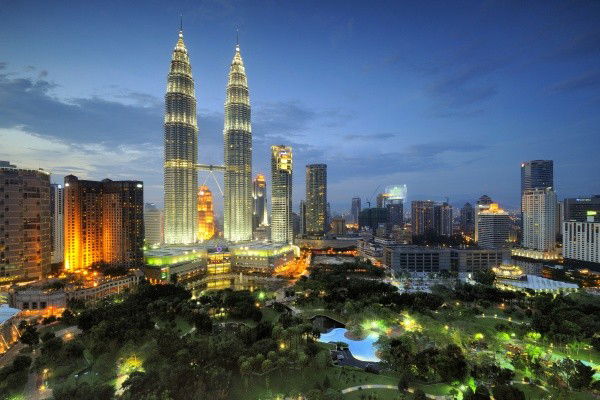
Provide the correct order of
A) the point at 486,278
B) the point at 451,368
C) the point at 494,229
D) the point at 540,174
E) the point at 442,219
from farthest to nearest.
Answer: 1. the point at 442,219
2. the point at 540,174
3. the point at 494,229
4. the point at 486,278
5. the point at 451,368

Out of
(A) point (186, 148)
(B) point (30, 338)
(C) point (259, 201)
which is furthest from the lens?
(C) point (259, 201)

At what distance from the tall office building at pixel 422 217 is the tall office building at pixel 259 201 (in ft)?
203

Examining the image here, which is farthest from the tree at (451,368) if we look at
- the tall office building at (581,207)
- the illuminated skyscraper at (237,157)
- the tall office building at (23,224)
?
the tall office building at (581,207)

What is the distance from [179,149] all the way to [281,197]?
30.9 metres

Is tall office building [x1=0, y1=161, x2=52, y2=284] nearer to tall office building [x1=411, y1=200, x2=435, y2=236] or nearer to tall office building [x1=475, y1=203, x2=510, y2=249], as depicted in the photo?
tall office building [x1=475, y1=203, x2=510, y2=249]

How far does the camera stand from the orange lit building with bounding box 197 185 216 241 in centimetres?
12006

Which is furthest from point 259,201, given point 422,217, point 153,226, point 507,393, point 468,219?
point 507,393

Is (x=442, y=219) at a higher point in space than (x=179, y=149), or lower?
lower

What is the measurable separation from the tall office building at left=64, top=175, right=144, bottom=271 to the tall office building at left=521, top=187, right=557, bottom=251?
295 ft

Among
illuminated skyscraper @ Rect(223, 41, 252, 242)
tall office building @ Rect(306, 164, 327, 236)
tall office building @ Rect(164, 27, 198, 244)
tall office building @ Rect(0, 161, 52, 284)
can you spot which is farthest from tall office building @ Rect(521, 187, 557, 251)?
tall office building @ Rect(0, 161, 52, 284)

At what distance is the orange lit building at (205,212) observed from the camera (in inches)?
4727

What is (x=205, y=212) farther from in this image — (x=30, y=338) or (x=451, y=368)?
(x=451, y=368)

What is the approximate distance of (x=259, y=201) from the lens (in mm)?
161125

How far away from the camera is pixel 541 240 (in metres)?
85.8
